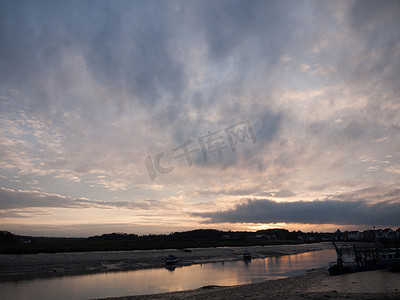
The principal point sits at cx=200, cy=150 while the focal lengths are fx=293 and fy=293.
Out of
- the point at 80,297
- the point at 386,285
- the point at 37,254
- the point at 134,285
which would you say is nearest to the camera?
the point at 386,285

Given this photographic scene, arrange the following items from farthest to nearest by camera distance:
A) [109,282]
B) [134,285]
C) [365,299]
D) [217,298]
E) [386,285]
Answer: [109,282] → [134,285] → [386,285] → [217,298] → [365,299]

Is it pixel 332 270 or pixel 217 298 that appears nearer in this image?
pixel 217 298

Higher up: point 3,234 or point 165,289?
point 3,234

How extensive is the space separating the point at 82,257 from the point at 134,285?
1651 inches

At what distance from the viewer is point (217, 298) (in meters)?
29.2

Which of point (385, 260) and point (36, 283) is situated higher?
point (385, 260)

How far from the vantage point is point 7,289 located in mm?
38562

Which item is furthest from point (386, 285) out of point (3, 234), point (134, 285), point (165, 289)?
point (3, 234)

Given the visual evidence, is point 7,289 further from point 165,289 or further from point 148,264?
point 148,264

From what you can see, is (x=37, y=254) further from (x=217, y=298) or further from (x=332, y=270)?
(x=332, y=270)

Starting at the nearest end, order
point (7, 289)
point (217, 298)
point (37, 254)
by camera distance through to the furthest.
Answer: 1. point (217, 298)
2. point (7, 289)
3. point (37, 254)

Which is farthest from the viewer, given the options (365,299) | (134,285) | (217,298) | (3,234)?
(3,234)

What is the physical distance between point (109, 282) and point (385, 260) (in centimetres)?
4476

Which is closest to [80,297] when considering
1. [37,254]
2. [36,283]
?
[36,283]
